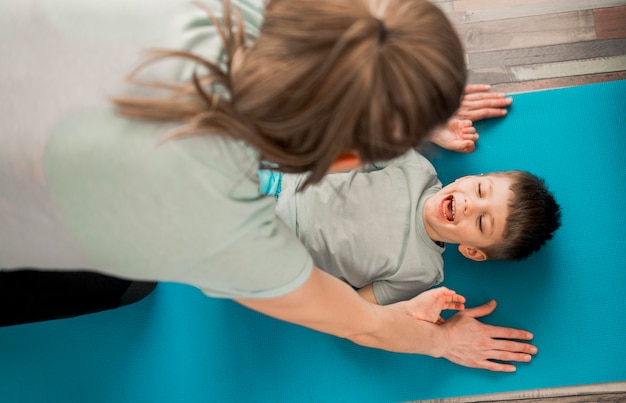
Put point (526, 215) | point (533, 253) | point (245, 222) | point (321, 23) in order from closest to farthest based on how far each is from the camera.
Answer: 1. point (321, 23)
2. point (245, 222)
3. point (526, 215)
4. point (533, 253)

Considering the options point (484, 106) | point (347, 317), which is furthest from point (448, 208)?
point (347, 317)

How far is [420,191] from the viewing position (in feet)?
4.95

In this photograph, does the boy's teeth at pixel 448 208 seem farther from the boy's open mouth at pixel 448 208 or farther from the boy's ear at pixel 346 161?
the boy's ear at pixel 346 161

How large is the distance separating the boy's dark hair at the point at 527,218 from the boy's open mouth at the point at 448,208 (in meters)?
0.14

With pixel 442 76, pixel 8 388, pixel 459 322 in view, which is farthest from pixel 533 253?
pixel 8 388

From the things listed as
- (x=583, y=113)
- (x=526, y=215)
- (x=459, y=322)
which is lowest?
(x=459, y=322)

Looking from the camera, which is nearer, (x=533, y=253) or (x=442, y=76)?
(x=442, y=76)

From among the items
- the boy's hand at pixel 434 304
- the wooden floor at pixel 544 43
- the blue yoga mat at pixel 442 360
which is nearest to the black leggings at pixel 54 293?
the blue yoga mat at pixel 442 360

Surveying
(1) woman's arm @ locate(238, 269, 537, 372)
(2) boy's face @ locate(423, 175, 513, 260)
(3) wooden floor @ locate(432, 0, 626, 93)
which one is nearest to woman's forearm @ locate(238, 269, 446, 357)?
(1) woman's arm @ locate(238, 269, 537, 372)

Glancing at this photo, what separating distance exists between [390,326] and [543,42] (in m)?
1.13

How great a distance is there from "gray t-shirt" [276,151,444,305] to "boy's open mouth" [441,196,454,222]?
0.26 ft

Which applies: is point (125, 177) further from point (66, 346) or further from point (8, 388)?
point (8, 388)

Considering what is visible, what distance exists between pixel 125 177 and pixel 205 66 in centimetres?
17

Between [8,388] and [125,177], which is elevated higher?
[125,177]
